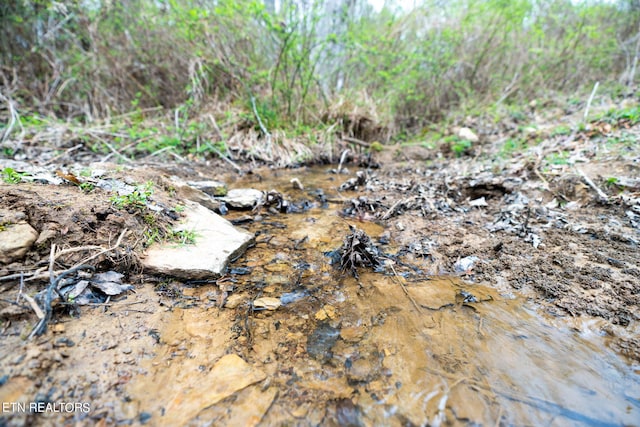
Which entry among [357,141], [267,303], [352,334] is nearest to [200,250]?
[267,303]

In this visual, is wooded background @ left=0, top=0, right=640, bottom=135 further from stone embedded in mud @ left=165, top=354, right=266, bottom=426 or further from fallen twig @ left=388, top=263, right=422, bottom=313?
stone embedded in mud @ left=165, top=354, right=266, bottom=426

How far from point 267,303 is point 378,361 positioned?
692mm

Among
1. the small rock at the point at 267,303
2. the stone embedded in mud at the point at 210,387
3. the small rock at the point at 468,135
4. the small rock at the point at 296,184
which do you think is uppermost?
the small rock at the point at 468,135

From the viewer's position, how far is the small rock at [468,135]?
5340mm

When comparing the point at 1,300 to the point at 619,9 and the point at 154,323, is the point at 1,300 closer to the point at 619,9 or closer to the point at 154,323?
the point at 154,323

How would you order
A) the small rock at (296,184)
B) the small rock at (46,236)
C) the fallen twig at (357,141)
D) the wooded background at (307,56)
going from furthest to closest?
the fallen twig at (357,141) < the wooded background at (307,56) < the small rock at (296,184) < the small rock at (46,236)

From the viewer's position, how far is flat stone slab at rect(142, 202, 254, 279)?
1.69 m

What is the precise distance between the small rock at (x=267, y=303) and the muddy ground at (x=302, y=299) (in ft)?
0.16

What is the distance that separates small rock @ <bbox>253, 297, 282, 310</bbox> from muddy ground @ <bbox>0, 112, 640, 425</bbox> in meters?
0.05

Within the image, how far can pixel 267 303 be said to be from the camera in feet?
5.24

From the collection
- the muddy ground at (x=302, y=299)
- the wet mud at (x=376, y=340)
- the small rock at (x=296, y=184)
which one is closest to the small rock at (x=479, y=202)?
the muddy ground at (x=302, y=299)

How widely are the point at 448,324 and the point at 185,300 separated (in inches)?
57.6

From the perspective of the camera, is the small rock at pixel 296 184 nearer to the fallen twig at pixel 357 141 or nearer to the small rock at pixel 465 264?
the small rock at pixel 465 264

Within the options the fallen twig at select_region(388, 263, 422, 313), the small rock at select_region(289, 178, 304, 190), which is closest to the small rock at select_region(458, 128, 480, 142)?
the small rock at select_region(289, 178, 304, 190)
